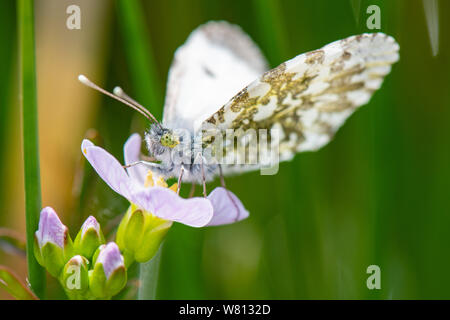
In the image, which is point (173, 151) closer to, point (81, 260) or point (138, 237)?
point (138, 237)

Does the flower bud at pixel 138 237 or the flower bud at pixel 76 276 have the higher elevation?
the flower bud at pixel 138 237

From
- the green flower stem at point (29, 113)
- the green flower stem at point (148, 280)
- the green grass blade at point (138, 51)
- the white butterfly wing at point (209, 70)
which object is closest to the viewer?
the green flower stem at point (29, 113)

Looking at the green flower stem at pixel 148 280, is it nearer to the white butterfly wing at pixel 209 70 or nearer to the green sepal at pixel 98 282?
the green sepal at pixel 98 282

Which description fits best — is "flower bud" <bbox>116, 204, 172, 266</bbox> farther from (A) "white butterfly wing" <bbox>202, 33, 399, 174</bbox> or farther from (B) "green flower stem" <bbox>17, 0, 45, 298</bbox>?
(A) "white butterfly wing" <bbox>202, 33, 399, 174</bbox>

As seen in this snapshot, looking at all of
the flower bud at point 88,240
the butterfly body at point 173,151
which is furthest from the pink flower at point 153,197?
the butterfly body at point 173,151

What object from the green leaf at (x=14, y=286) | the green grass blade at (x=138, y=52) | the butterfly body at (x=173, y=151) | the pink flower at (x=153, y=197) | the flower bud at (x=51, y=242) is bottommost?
the green leaf at (x=14, y=286)
